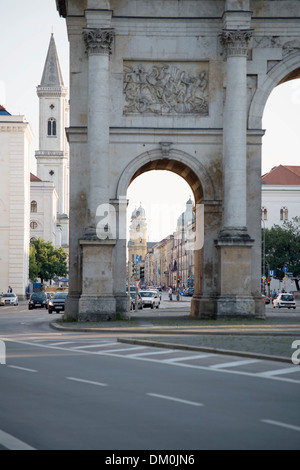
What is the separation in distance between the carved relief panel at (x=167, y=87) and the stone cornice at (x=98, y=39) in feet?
5.28

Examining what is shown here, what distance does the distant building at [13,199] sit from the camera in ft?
326

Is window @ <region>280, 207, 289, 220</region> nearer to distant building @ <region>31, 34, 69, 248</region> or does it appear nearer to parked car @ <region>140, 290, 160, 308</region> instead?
distant building @ <region>31, 34, 69, 248</region>

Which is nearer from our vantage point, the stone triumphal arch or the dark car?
the stone triumphal arch

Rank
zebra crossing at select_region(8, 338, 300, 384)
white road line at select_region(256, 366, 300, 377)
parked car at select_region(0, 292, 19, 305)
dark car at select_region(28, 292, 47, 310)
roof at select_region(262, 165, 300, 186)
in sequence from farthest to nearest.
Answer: roof at select_region(262, 165, 300, 186) → parked car at select_region(0, 292, 19, 305) → dark car at select_region(28, 292, 47, 310) → zebra crossing at select_region(8, 338, 300, 384) → white road line at select_region(256, 366, 300, 377)

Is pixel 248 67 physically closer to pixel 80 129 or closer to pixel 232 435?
pixel 80 129

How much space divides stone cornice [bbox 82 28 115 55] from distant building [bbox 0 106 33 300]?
216 ft

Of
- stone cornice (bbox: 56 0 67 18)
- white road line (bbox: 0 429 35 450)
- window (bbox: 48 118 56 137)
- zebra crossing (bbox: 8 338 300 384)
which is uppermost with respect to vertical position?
window (bbox: 48 118 56 137)

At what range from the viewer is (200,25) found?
3547 centimetres

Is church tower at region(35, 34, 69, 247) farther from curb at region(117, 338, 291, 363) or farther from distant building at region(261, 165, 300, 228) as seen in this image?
curb at region(117, 338, 291, 363)

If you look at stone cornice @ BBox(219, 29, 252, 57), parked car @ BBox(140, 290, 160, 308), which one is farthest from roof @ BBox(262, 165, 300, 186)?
stone cornice @ BBox(219, 29, 252, 57)

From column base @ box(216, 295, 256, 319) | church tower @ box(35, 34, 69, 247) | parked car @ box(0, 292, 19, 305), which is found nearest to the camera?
column base @ box(216, 295, 256, 319)

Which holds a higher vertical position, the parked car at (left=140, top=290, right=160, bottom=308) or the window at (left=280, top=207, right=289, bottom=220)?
the window at (left=280, top=207, right=289, bottom=220)

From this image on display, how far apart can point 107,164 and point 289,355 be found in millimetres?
17119

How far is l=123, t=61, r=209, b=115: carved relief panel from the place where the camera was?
1400 inches
